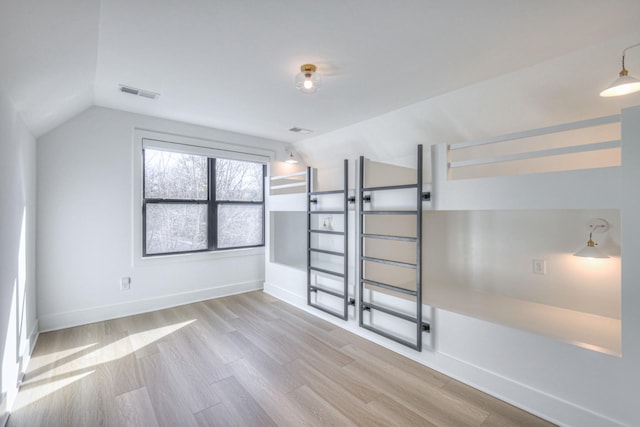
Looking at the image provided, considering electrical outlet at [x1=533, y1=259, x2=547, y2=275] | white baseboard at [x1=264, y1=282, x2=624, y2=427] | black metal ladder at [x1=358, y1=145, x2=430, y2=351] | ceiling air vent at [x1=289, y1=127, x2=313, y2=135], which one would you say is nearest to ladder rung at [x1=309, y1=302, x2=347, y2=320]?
black metal ladder at [x1=358, y1=145, x2=430, y2=351]

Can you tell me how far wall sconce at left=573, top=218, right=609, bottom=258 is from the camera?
2226 millimetres

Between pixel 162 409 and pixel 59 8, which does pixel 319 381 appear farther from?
pixel 59 8

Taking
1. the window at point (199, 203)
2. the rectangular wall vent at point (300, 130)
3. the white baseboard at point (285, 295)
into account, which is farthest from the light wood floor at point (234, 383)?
the rectangular wall vent at point (300, 130)

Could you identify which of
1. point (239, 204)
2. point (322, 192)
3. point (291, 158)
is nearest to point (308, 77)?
point (322, 192)

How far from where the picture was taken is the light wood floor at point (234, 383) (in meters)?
1.85

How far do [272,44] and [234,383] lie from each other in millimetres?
2531

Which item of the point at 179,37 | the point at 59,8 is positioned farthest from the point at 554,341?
the point at 59,8

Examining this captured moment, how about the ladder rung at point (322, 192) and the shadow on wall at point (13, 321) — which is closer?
the shadow on wall at point (13, 321)

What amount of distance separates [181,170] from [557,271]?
14.7 feet

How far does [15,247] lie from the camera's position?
2.13 meters

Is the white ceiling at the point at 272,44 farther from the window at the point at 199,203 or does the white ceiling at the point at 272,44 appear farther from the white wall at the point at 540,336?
the window at the point at 199,203

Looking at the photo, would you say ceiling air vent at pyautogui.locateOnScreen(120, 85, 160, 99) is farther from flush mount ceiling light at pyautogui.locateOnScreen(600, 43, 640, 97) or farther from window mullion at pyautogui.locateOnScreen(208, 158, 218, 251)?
flush mount ceiling light at pyautogui.locateOnScreen(600, 43, 640, 97)

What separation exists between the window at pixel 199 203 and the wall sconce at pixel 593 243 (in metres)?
4.00

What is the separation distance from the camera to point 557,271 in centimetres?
267
